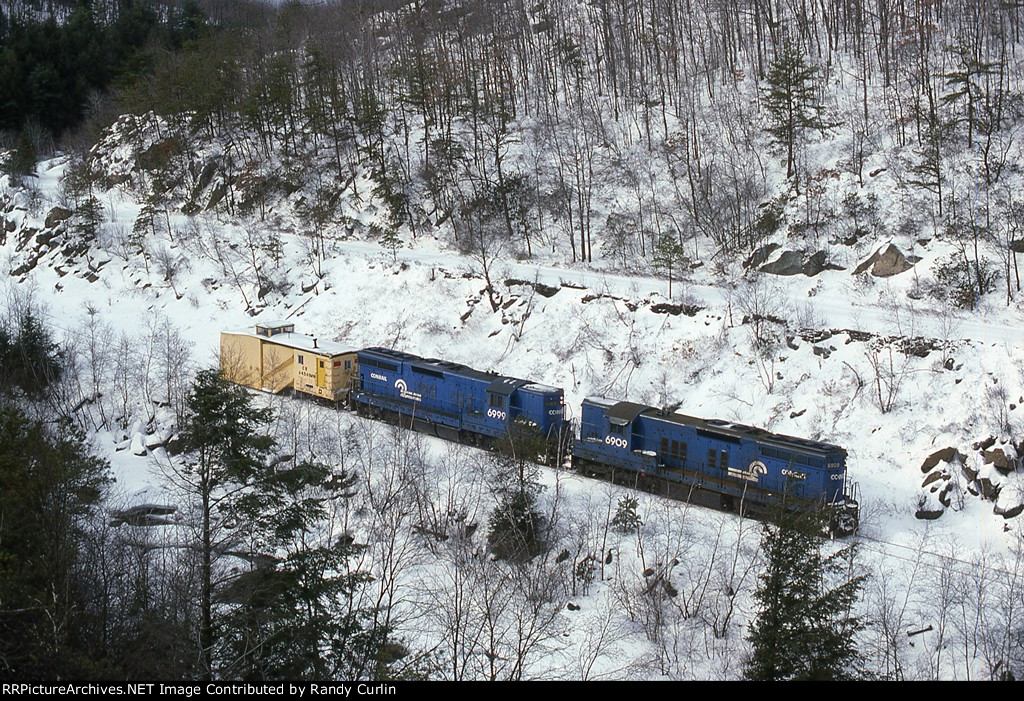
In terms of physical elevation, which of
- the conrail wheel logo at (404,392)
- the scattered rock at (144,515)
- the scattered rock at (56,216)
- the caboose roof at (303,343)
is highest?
the scattered rock at (56,216)

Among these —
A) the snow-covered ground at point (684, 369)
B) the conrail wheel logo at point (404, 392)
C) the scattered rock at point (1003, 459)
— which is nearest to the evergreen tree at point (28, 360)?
the snow-covered ground at point (684, 369)

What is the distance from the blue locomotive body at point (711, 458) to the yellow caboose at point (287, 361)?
36.9 ft

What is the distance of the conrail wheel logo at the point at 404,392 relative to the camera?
1323 inches

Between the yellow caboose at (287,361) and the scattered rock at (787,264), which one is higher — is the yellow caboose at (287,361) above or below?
below

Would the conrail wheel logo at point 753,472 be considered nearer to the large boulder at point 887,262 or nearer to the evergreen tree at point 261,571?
the evergreen tree at point 261,571

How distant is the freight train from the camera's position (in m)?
25.1

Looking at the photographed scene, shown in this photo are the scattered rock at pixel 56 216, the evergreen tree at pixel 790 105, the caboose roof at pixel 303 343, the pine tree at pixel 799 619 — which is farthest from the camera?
the scattered rock at pixel 56 216

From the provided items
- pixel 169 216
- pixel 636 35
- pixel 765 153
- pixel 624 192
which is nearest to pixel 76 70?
pixel 169 216

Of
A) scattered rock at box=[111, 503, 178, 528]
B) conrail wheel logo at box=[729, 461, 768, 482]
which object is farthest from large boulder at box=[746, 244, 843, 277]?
scattered rock at box=[111, 503, 178, 528]

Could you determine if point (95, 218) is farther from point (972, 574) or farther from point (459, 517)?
point (972, 574)

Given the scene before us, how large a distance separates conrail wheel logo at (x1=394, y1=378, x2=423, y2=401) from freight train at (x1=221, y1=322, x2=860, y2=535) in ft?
0.13

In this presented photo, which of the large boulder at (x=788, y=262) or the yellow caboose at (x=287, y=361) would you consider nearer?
the yellow caboose at (x=287, y=361)
